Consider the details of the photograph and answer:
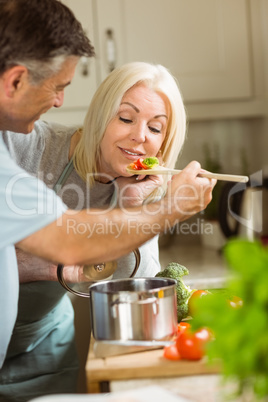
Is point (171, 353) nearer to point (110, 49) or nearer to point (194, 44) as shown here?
point (110, 49)

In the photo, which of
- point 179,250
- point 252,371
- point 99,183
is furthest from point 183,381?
point 179,250

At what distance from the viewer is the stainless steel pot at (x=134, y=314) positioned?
1237 millimetres

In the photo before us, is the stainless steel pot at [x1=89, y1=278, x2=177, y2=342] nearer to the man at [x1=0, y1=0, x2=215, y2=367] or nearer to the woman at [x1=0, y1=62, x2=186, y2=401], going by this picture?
the man at [x1=0, y1=0, x2=215, y2=367]

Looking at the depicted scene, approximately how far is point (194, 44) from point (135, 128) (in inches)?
61.2

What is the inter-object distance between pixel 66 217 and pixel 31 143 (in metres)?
0.69

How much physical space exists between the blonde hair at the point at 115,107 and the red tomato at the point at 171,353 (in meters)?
0.83

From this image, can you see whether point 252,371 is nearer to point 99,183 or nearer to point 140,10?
point 99,183

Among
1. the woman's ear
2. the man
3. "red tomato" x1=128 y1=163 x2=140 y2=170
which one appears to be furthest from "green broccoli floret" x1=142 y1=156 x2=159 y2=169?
the woman's ear

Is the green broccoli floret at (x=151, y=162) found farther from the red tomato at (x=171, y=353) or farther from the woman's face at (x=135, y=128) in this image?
the red tomato at (x=171, y=353)

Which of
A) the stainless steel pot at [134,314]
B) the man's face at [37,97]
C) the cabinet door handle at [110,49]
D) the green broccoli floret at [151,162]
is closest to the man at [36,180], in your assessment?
the man's face at [37,97]

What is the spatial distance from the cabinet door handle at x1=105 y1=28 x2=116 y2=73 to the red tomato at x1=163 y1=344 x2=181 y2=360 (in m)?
2.17

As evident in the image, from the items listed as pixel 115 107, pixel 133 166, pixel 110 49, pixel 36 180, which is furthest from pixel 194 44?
pixel 36 180

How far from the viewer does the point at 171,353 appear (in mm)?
1193

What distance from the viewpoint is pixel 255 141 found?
3738mm
